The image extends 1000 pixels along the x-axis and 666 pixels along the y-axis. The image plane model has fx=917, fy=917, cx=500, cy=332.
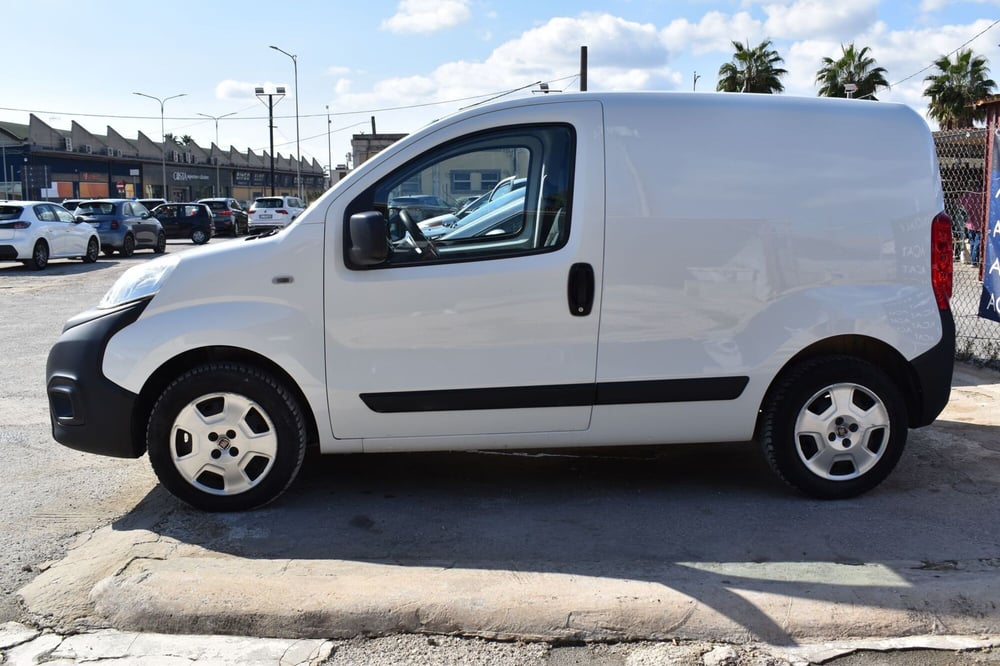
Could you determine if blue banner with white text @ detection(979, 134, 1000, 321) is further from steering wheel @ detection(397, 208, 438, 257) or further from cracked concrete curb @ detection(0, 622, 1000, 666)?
steering wheel @ detection(397, 208, 438, 257)

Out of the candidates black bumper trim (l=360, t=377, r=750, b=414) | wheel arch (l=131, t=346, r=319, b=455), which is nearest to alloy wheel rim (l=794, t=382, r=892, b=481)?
black bumper trim (l=360, t=377, r=750, b=414)

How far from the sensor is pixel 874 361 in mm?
4609

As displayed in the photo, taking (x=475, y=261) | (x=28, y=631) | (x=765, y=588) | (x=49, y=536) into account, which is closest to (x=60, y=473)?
(x=49, y=536)

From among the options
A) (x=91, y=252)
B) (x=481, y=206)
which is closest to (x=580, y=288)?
(x=481, y=206)

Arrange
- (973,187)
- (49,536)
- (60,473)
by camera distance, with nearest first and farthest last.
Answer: (49,536)
(60,473)
(973,187)

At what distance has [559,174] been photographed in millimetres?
4340

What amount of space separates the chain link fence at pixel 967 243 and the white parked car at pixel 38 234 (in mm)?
17455

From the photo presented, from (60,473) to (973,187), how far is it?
687 inches

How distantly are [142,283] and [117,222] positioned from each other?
70.9 feet

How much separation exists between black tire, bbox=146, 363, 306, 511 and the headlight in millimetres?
450

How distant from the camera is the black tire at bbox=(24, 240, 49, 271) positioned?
64.3 feet

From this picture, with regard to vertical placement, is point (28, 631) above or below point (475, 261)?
below

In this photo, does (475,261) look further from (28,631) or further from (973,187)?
(973,187)

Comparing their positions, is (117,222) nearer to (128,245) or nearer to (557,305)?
(128,245)
